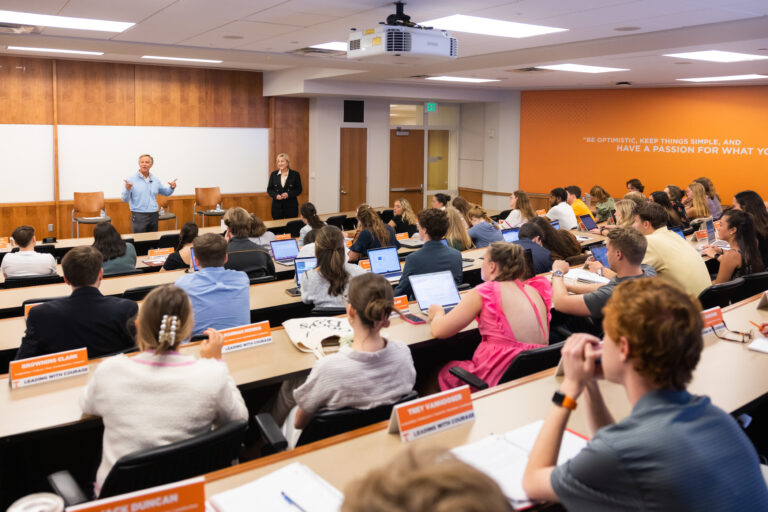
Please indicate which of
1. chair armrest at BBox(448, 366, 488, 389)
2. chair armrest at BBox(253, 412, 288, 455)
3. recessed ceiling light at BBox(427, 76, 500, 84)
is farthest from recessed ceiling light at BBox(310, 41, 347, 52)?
chair armrest at BBox(253, 412, 288, 455)

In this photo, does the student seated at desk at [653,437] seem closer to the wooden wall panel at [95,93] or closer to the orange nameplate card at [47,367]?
the orange nameplate card at [47,367]

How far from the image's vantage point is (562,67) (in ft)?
28.2

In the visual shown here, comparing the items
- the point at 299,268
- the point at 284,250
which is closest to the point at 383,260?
the point at 299,268

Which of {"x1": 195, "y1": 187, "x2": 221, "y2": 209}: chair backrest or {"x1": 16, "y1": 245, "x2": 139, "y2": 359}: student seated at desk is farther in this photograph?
{"x1": 195, "y1": 187, "x2": 221, "y2": 209}: chair backrest

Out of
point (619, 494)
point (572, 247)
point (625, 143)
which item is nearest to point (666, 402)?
point (619, 494)

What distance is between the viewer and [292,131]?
465 inches

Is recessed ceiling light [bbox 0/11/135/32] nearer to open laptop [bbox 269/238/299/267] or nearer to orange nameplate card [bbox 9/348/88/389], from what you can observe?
open laptop [bbox 269/238/299/267]

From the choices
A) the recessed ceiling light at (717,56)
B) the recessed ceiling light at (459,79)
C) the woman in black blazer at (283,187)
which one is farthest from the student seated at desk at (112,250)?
the recessed ceiling light at (459,79)

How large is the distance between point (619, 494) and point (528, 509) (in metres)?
0.37

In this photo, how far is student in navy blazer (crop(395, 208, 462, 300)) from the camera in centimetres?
454

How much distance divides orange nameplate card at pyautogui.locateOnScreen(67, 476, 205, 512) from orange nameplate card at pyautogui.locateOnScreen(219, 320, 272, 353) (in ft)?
5.13

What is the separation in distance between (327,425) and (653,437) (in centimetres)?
123

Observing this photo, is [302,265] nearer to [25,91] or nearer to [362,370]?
[362,370]

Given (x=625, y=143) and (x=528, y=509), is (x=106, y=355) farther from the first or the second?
(x=625, y=143)
